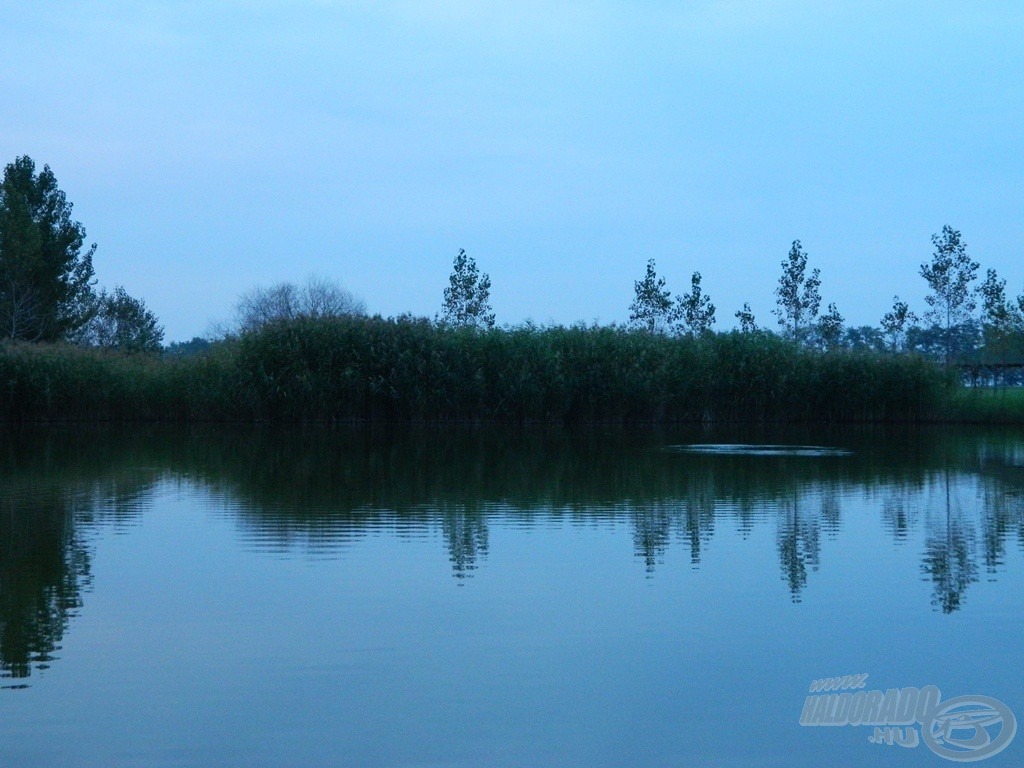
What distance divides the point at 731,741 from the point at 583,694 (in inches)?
31.9

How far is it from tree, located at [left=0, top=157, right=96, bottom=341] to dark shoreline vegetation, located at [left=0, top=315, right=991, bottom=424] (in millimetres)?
13733

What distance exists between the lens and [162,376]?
30609mm

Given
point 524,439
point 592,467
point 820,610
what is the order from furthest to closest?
point 524,439 → point 592,467 → point 820,610

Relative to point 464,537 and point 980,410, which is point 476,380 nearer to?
point 980,410

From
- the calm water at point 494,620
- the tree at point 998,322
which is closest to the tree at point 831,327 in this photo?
the tree at point 998,322

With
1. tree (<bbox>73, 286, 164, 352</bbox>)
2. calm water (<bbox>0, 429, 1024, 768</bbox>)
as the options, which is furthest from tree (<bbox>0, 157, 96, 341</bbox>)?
calm water (<bbox>0, 429, 1024, 768</bbox>)

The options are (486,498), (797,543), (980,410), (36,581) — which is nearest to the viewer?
(36,581)

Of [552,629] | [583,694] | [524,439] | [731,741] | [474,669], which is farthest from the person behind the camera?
[524,439]

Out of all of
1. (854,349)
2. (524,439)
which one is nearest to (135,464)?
(524,439)

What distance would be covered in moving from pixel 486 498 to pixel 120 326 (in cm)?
4421

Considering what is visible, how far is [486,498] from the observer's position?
12.4 m

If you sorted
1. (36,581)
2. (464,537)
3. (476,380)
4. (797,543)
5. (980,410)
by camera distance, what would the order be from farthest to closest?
1. (980,410)
2. (476,380)
3. (464,537)
4. (797,543)
5. (36,581)

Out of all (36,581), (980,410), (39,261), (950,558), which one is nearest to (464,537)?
(36,581)

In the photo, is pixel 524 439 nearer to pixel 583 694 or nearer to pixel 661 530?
pixel 661 530
